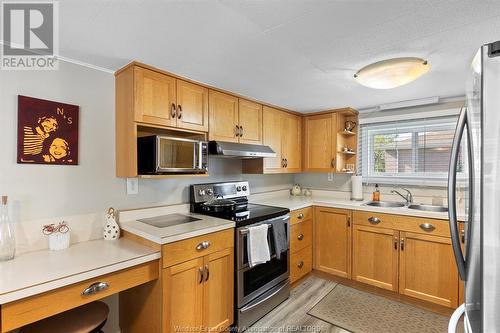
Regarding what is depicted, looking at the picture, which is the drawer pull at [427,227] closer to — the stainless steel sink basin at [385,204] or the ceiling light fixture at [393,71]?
the stainless steel sink basin at [385,204]

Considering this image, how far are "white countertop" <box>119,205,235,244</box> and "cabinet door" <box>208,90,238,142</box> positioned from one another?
791mm

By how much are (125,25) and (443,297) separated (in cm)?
334

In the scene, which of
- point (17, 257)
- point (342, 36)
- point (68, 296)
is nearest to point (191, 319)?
point (68, 296)

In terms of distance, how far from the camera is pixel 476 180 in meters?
0.74

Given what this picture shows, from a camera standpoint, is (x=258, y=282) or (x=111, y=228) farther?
(x=258, y=282)

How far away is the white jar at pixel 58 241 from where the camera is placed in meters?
1.62

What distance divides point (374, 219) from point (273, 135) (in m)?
1.49

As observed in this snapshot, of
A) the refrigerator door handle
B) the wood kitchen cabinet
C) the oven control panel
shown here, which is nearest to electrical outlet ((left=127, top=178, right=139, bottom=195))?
the oven control panel

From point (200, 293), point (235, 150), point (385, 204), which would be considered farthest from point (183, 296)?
point (385, 204)

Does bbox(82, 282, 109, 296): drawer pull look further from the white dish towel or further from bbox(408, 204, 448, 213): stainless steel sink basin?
bbox(408, 204, 448, 213): stainless steel sink basin

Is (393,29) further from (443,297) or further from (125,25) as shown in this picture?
(443,297)

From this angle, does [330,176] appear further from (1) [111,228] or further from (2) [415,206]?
(1) [111,228]

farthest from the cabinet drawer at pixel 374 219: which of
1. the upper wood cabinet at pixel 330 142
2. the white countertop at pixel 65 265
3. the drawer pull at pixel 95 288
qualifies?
the drawer pull at pixel 95 288

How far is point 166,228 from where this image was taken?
1.83 meters
